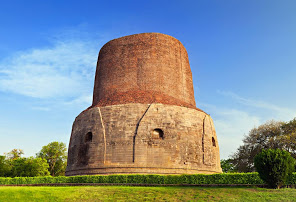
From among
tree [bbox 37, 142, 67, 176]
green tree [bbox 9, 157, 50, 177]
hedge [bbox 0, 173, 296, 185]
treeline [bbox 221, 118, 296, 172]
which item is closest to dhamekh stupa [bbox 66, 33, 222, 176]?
hedge [bbox 0, 173, 296, 185]

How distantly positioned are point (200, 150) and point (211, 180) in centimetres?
479

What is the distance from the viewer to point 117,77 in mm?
23359

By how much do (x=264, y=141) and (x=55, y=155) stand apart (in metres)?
31.8

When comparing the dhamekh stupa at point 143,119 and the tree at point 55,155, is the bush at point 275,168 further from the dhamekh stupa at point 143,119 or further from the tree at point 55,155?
the tree at point 55,155

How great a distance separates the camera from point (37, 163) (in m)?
37.1

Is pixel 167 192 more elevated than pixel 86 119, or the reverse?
pixel 86 119

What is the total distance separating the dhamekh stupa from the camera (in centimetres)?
1862

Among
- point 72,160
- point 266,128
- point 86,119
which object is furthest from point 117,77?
point 266,128

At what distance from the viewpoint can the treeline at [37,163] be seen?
120 feet

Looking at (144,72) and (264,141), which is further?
(264,141)

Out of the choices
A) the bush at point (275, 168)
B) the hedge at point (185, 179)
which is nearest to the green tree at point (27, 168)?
the hedge at point (185, 179)

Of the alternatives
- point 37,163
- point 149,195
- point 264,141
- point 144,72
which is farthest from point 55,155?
point 149,195

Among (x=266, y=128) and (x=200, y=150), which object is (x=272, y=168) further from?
(x=266, y=128)

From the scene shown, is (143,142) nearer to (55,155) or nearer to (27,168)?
(27,168)
